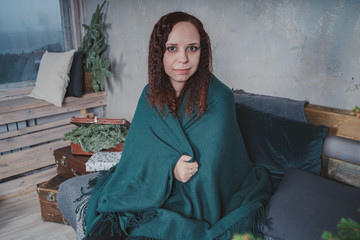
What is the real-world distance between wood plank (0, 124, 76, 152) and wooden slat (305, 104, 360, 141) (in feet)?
6.78

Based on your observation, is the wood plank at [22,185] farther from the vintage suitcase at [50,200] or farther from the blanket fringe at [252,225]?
the blanket fringe at [252,225]

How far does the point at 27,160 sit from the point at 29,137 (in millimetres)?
194

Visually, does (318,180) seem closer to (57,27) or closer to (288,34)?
(288,34)

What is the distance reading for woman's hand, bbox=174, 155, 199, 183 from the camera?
3.74 ft

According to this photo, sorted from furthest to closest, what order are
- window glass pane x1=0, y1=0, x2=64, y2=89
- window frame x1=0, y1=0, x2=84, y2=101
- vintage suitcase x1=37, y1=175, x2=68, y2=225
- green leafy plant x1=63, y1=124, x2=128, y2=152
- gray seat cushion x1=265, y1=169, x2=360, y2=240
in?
1. window frame x1=0, y1=0, x2=84, y2=101
2. window glass pane x1=0, y1=0, x2=64, y2=89
3. green leafy plant x1=63, y1=124, x2=128, y2=152
4. vintage suitcase x1=37, y1=175, x2=68, y2=225
5. gray seat cushion x1=265, y1=169, x2=360, y2=240

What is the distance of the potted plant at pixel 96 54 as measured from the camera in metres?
2.59

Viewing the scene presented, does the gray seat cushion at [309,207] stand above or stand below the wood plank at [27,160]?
above

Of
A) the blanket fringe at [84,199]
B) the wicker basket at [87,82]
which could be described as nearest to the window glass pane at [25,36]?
the wicker basket at [87,82]

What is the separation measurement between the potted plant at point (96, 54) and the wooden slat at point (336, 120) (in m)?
1.75

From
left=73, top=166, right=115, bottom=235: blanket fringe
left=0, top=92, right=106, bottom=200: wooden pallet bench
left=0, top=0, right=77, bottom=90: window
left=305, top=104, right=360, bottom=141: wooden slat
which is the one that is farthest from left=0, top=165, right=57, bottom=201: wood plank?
left=305, top=104, right=360, bottom=141: wooden slat

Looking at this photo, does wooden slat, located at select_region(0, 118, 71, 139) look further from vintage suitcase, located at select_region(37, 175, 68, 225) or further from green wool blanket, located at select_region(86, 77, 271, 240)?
green wool blanket, located at select_region(86, 77, 271, 240)

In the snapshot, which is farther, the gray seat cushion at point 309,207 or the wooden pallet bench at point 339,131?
the wooden pallet bench at point 339,131

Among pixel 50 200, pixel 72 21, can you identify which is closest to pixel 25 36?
pixel 72 21

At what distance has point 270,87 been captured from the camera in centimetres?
167
